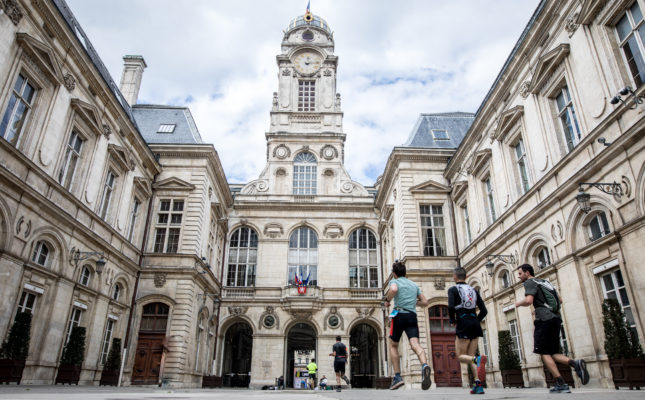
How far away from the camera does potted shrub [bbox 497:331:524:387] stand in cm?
1449

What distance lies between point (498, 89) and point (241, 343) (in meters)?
22.7

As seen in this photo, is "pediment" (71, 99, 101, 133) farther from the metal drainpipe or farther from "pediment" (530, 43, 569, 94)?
"pediment" (530, 43, 569, 94)

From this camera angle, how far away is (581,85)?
11.8 m

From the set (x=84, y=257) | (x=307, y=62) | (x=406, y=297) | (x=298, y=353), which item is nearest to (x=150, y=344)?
(x=84, y=257)

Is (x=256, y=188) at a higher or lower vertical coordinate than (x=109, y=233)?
higher

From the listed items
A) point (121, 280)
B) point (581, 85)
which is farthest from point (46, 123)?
point (581, 85)

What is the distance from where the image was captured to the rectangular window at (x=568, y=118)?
12555 mm

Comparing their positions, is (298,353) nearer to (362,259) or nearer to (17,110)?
(362,259)

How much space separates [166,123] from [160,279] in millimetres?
9341

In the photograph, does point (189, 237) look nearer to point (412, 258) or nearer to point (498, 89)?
point (412, 258)

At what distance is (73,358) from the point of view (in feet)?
46.0

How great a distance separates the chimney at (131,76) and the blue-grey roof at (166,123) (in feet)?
3.07

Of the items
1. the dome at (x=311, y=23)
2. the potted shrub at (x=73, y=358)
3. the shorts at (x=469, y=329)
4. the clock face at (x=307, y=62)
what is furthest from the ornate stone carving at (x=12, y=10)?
the dome at (x=311, y=23)

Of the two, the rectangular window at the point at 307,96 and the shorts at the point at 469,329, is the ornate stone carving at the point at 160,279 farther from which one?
the rectangular window at the point at 307,96
